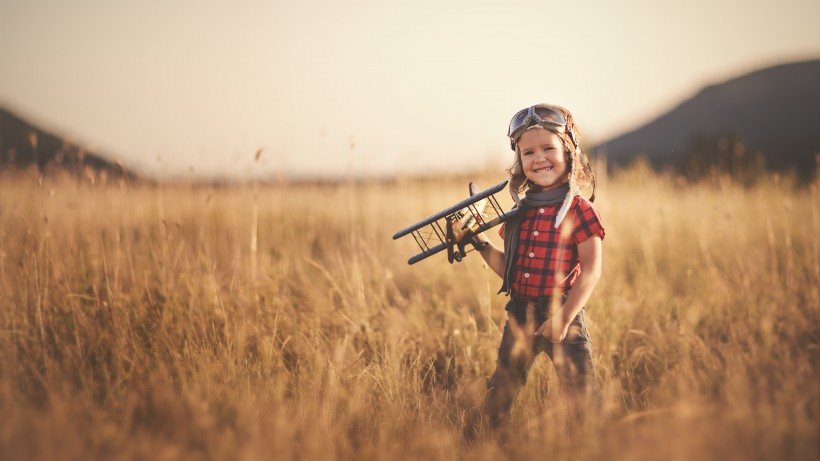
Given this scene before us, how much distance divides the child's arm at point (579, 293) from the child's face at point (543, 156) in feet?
1.05

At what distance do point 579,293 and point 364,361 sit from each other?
1.22 metres

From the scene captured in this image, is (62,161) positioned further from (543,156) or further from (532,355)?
(532,355)

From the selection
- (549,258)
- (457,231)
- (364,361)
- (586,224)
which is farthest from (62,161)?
(586,224)

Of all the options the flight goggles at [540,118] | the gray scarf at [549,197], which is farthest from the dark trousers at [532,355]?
the flight goggles at [540,118]

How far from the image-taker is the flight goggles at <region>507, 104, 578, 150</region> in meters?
1.87

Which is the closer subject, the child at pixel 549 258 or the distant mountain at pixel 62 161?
the child at pixel 549 258

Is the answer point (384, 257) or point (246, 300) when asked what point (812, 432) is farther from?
point (384, 257)

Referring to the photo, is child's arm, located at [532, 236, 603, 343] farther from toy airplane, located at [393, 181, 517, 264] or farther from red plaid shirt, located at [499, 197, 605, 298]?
toy airplane, located at [393, 181, 517, 264]

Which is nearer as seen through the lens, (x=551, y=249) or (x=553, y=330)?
(x=553, y=330)

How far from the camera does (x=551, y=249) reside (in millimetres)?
1854

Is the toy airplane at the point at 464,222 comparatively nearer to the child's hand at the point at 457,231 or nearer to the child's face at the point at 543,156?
the child's hand at the point at 457,231

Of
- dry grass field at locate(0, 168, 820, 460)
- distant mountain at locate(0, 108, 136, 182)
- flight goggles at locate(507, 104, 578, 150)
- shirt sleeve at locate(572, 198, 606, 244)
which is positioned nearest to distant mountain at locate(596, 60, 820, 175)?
dry grass field at locate(0, 168, 820, 460)

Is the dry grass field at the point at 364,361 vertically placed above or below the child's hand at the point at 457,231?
below

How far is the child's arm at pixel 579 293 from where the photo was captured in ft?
5.57
